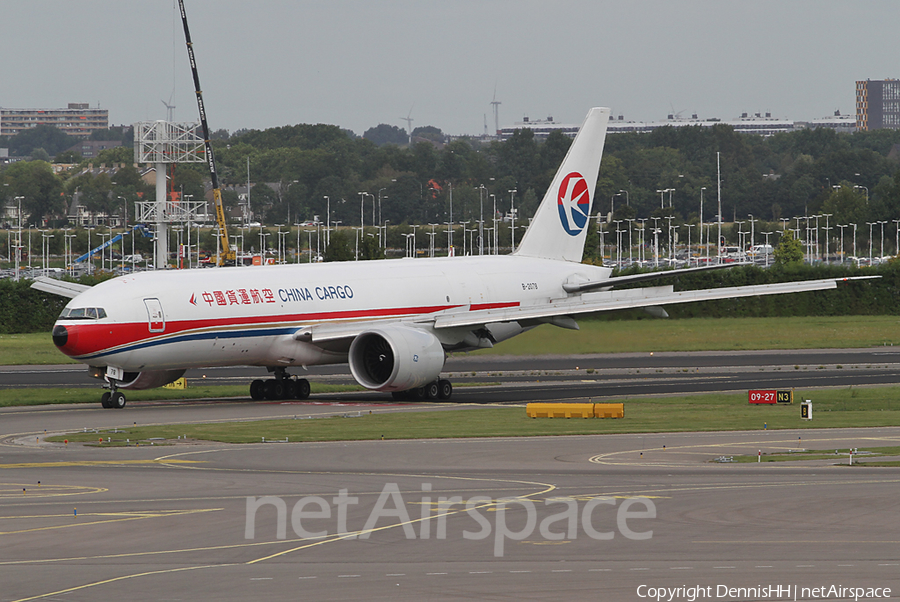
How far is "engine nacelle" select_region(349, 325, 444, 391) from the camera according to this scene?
143ft

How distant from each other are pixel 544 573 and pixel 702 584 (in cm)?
227

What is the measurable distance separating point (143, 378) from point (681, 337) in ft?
135

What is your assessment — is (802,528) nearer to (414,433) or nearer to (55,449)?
(414,433)

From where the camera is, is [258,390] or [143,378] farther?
[258,390]

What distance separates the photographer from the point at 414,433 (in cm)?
3541

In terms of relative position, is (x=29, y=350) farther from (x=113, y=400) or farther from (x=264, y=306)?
(x=264, y=306)

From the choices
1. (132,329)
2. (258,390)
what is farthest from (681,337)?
(132,329)

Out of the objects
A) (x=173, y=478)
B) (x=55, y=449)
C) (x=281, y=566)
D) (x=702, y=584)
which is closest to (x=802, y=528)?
(x=702, y=584)

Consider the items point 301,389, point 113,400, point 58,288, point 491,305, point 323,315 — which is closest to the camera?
point 113,400

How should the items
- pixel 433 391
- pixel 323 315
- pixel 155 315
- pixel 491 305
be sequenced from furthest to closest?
pixel 491 305
pixel 433 391
pixel 323 315
pixel 155 315

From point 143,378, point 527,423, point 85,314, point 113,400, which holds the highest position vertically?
point 85,314

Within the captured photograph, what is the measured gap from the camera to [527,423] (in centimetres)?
3794

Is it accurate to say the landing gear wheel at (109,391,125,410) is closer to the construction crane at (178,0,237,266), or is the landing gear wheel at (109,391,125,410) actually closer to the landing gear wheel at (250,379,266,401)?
the landing gear wheel at (250,379,266,401)

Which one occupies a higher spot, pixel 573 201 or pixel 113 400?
pixel 573 201
